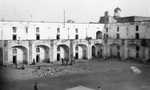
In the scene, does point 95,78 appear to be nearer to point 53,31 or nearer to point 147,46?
point 147,46

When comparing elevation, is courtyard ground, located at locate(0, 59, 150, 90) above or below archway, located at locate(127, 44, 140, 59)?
below

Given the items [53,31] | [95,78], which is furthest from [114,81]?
[53,31]

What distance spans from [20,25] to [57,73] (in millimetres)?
15628

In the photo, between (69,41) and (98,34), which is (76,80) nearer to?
(69,41)

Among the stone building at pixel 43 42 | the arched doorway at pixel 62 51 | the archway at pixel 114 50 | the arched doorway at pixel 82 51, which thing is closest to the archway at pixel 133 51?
the archway at pixel 114 50

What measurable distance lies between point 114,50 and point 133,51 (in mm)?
4846

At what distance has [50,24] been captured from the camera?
43.5 meters

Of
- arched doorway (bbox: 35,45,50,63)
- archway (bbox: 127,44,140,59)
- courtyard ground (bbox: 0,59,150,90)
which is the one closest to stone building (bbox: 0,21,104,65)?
arched doorway (bbox: 35,45,50,63)

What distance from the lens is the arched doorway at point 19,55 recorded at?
125 feet

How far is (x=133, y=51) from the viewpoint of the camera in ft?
143

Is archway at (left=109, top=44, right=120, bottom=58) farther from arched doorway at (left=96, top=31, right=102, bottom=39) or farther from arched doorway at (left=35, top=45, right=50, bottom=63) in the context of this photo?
arched doorway at (left=35, top=45, right=50, bottom=63)

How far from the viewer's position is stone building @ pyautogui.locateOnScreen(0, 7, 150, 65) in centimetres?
3786

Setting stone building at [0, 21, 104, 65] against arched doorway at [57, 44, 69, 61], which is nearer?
stone building at [0, 21, 104, 65]

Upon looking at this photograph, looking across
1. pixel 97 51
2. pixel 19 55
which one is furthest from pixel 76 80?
pixel 97 51
